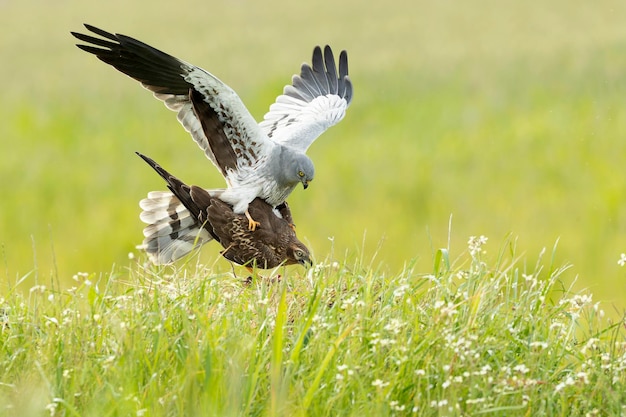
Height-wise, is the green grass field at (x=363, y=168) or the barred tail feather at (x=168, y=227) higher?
the green grass field at (x=363, y=168)

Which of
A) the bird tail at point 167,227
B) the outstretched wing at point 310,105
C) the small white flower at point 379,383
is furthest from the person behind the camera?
the outstretched wing at point 310,105

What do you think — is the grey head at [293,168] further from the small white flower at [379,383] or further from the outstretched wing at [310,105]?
the small white flower at [379,383]

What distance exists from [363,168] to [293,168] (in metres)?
5.93

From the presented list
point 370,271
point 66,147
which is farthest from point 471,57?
point 370,271

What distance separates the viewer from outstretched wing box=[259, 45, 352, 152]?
6.05m

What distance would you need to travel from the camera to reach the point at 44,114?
45.3ft

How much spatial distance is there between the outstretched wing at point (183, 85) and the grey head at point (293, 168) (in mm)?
135

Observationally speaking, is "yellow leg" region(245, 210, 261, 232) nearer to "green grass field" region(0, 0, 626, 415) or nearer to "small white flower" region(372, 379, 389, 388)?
"green grass field" region(0, 0, 626, 415)

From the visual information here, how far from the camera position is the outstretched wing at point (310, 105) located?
19.9 feet

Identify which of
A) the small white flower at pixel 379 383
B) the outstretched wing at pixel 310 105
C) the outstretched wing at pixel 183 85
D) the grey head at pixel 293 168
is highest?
the outstretched wing at pixel 310 105

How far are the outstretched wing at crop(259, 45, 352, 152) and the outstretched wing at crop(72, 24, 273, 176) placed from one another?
530 mm

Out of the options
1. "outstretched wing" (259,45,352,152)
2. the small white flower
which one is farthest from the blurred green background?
the small white flower

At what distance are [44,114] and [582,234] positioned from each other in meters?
7.57

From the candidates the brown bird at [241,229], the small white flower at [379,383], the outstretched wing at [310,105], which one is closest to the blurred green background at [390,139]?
the brown bird at [241,229]
